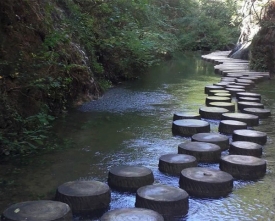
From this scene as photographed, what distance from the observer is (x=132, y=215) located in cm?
363

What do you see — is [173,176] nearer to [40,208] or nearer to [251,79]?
[40,208]

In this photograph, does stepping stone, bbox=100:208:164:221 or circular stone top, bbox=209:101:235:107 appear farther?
circular stone top, bbox=209:101:235:107

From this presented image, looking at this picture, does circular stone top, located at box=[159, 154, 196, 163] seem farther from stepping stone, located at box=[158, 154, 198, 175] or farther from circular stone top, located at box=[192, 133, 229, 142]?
circular stone top, located at box=[192, 133, 229, 142]

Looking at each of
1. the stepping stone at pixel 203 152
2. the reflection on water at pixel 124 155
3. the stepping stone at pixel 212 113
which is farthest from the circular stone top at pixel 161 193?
the stepping stone at pixel 212 113

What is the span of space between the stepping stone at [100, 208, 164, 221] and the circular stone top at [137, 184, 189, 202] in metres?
0.28

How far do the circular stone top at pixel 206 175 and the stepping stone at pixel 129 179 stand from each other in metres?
0.38

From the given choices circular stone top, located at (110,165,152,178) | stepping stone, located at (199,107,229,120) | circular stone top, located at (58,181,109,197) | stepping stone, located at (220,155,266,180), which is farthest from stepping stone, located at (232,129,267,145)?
circular stone top, located at (58,181,109,197)

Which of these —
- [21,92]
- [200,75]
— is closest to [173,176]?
[21,92]

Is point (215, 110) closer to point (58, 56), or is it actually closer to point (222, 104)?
point (222, 104)

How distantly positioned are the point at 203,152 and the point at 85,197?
1.94m

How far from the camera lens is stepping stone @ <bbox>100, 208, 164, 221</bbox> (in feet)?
11.7

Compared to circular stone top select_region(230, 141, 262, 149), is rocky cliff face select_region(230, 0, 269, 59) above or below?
above

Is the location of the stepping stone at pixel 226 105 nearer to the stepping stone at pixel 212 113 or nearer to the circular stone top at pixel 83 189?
the stepping stone at pixel 212 113

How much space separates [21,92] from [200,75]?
10.8 meters
